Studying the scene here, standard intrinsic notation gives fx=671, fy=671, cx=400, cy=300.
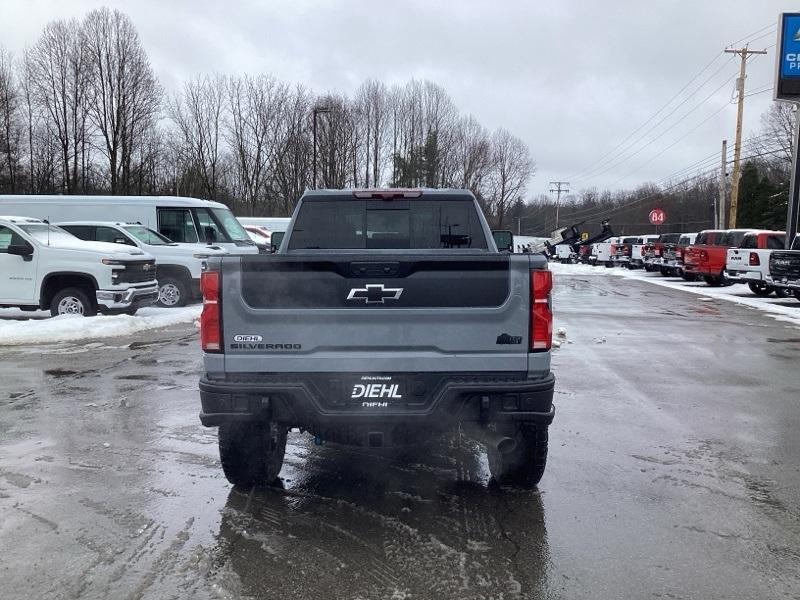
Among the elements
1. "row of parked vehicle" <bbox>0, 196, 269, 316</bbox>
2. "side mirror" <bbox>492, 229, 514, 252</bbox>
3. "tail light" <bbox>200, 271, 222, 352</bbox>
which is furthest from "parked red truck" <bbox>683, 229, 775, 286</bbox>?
"tail light" <bbox>200, 271, 222, 352</bbox>

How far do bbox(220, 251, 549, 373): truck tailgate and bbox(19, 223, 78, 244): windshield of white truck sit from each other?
1019cm

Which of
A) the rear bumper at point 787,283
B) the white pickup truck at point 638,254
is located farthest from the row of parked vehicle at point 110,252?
the white pickup truck at point 638,254

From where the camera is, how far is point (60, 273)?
478 inches

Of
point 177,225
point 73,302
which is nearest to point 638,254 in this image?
point 177,225

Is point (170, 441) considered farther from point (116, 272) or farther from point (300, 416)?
point (116, 272)

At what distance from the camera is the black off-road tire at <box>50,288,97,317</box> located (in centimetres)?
1244

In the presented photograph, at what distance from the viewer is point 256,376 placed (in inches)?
149

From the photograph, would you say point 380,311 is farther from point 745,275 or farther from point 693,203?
point 693,203

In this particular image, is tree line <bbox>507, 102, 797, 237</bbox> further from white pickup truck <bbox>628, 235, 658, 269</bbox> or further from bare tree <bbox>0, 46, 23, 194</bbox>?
bare tree <bbox>0, 46, 23, 194</bbox>

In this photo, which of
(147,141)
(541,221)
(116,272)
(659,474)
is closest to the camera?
(659,474)

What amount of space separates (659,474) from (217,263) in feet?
11.3

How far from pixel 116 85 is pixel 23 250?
33.6 m

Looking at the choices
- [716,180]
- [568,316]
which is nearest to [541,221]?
[716,180]

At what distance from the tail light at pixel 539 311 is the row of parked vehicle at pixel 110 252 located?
650cm
